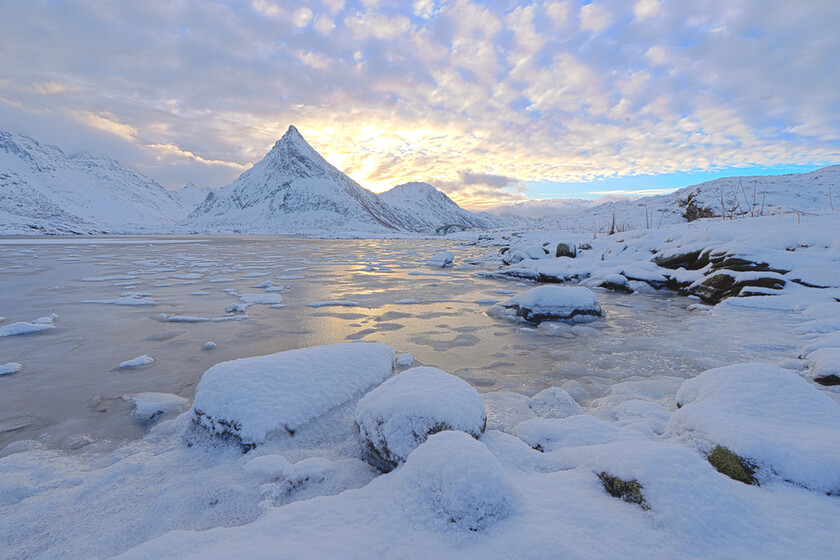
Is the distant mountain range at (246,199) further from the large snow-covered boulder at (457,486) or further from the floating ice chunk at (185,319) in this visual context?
the large snow-covered boulder at (457,486)

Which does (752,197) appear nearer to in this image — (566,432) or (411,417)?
(566,432)

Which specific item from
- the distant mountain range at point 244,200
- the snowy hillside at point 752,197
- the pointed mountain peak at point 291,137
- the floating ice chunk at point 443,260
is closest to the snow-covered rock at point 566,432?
the floating ice chunk at point 443,260

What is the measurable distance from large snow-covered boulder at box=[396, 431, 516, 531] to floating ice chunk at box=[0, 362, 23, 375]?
386 centimetres

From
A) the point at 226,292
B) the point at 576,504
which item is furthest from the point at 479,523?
the point at 226,292

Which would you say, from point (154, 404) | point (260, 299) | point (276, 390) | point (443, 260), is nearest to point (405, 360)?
point (276, 390)

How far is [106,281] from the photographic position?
331 inches

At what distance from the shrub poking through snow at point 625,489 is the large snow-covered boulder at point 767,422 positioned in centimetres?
67

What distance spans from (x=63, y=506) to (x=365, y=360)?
182 centimetres

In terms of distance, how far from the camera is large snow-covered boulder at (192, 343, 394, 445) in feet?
7.17

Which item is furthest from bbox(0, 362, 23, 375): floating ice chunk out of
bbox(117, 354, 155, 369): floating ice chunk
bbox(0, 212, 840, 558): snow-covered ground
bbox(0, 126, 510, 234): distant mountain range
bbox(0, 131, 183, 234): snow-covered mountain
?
bbox(0, 131, 183, 234): snow-covered mountain

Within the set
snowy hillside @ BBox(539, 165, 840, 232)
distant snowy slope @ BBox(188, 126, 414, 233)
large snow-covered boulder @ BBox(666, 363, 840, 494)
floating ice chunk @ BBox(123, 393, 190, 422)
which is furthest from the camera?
distant snowy slope @ BBox(188, 126, 414, 233)

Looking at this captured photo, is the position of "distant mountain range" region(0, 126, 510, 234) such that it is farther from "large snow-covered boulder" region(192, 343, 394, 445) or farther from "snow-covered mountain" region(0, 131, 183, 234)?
"large snow-covered boulder" region(192, 343, 394, 445)

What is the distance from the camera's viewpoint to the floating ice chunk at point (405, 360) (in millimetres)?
3574

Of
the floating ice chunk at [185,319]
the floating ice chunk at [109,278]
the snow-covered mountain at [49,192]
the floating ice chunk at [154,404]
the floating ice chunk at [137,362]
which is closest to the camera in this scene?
the floating ice chunk at [154,404]
